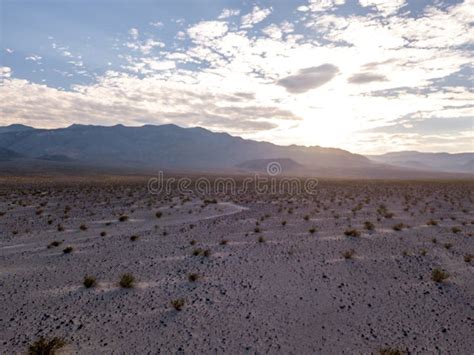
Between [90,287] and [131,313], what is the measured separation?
208cm

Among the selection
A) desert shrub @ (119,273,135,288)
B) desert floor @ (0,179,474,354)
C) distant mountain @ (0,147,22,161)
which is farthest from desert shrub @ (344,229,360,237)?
distant mountain @ (0,147,22,161)

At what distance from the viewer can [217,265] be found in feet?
34.5

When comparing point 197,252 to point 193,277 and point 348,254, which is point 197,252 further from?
point 348,254

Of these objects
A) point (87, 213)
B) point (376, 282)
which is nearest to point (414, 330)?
point (376, 282)

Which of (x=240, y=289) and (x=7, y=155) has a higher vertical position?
(x=7, y=155)

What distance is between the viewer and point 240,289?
8.68 meters

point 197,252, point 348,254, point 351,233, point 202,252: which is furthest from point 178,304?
point 351,233

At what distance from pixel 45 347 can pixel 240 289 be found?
4698 mm

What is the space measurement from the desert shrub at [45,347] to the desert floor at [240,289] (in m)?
0.21

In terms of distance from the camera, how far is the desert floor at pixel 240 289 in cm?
628

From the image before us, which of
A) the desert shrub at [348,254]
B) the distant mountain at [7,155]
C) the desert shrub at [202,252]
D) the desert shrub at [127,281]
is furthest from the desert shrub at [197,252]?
the distant mountain at [7,155]

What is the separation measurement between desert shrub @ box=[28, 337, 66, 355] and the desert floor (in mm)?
213

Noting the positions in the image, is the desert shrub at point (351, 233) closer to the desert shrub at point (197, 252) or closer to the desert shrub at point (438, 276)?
the desert shrub at point (438, 276)

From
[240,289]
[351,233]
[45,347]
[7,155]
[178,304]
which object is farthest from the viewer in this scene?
[7,155]
